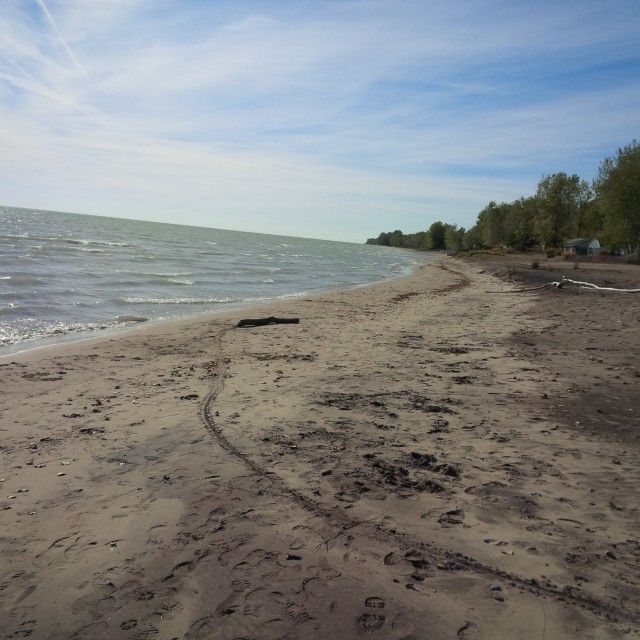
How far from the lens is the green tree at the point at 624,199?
49594mm

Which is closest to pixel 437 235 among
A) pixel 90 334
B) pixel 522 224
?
pixel 522 224

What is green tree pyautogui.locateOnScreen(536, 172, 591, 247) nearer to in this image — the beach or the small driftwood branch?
the beach

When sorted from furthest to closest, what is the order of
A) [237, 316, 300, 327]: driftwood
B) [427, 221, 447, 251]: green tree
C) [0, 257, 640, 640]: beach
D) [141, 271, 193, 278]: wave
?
1. [427, 221, 447, 251]: green tree
2. [141, 271, 193, 278]: wave
3. [237, 316, 300, 327]: driftwood
4. [0, 257, 640, 640]: beach

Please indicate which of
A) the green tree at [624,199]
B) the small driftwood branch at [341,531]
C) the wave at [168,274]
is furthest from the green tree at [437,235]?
the small driftwood branch at [341,531]

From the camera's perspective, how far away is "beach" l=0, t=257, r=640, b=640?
3.10m

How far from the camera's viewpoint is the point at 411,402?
6.80m

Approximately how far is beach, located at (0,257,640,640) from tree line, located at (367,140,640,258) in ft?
162

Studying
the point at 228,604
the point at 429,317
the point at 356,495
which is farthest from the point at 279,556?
the point at 429,317

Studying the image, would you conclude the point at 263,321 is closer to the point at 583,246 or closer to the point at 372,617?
the point at 372,617

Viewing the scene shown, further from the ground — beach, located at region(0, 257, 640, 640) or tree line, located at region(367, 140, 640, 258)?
tree line, located at region(367, 140, 640, 258)

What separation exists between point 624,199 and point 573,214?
907 inches

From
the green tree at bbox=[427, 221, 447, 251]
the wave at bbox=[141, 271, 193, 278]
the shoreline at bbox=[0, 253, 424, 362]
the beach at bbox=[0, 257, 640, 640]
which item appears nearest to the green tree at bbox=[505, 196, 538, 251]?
the green tree at bbox=[427, 221, 447, 251]

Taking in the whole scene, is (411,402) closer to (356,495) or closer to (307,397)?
(307,397)

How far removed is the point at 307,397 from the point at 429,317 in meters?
9.08
